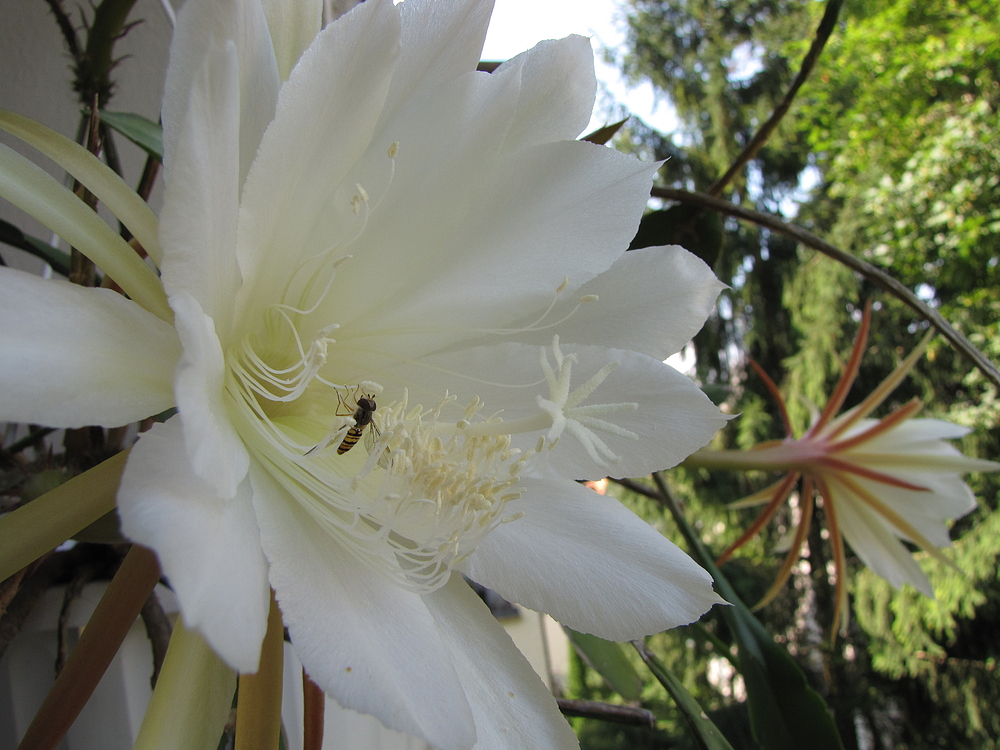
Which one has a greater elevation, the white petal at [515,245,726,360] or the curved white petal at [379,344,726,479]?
the white petal at [515,245,726,360]

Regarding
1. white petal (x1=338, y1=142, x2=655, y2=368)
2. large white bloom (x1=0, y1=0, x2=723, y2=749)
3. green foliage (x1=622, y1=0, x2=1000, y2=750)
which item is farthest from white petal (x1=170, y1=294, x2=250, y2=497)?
green foliage (x1=622, y1=0, x2=1000, y2=750)

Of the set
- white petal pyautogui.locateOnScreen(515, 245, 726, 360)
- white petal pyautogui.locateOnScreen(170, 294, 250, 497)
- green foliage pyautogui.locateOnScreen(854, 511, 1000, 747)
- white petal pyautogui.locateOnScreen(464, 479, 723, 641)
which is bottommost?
green foliage pyautogui.locateOnScreen(854, 511, 1000, 747)

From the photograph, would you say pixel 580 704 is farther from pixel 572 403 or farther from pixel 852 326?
pixel 852 326

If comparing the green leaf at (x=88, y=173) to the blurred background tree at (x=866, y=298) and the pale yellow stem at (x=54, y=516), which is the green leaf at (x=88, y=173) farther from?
the blurred background tree at (x=866, y=298)

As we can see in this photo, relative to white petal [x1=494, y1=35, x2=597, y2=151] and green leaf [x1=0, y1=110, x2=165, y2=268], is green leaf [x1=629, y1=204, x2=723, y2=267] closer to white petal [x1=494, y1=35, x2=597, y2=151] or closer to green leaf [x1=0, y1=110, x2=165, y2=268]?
white petal [x1=494, y1=35, x2=597, y2=151]

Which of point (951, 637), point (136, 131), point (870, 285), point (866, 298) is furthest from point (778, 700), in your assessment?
point (870, 285)

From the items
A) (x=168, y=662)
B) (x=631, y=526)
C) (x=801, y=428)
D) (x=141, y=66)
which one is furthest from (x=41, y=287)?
(x=801, y=428)
